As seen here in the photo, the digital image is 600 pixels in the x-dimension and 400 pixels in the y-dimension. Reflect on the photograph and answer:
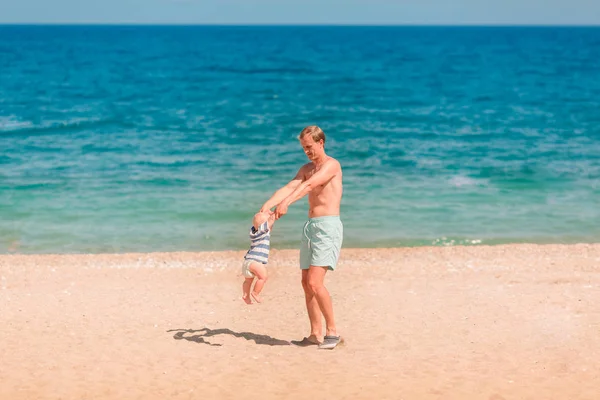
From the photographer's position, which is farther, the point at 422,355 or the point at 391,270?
the point at 391,270

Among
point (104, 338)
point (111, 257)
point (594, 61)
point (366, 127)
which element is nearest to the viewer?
point (104, 338)

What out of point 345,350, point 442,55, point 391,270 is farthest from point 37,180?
point 442,55

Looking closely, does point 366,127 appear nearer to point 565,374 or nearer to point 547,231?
point 547,231

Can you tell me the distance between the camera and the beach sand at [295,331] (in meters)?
6.34

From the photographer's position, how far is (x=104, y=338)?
7.50 meters

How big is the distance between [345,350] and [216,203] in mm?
9088

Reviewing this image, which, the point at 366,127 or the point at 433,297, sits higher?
the point at 366,127

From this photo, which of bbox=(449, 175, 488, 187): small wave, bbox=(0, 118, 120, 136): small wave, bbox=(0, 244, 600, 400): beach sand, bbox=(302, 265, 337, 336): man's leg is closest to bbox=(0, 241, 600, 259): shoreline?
bbox=(0, 244, 600, 400): beach sand

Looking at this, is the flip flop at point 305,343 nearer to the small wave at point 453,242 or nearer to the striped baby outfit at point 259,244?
the striped baby outfit at point 259,244

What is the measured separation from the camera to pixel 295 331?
25.7 ft

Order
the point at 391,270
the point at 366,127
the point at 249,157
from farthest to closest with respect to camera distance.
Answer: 1. the point at 366,127
2. the point at 249,157
3. the point at 391,270

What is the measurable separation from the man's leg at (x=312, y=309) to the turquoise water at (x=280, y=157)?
562 cm

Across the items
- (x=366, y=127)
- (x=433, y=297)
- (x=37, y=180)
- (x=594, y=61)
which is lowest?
(x=433, y=297)

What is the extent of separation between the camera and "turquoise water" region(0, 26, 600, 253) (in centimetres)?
1410
